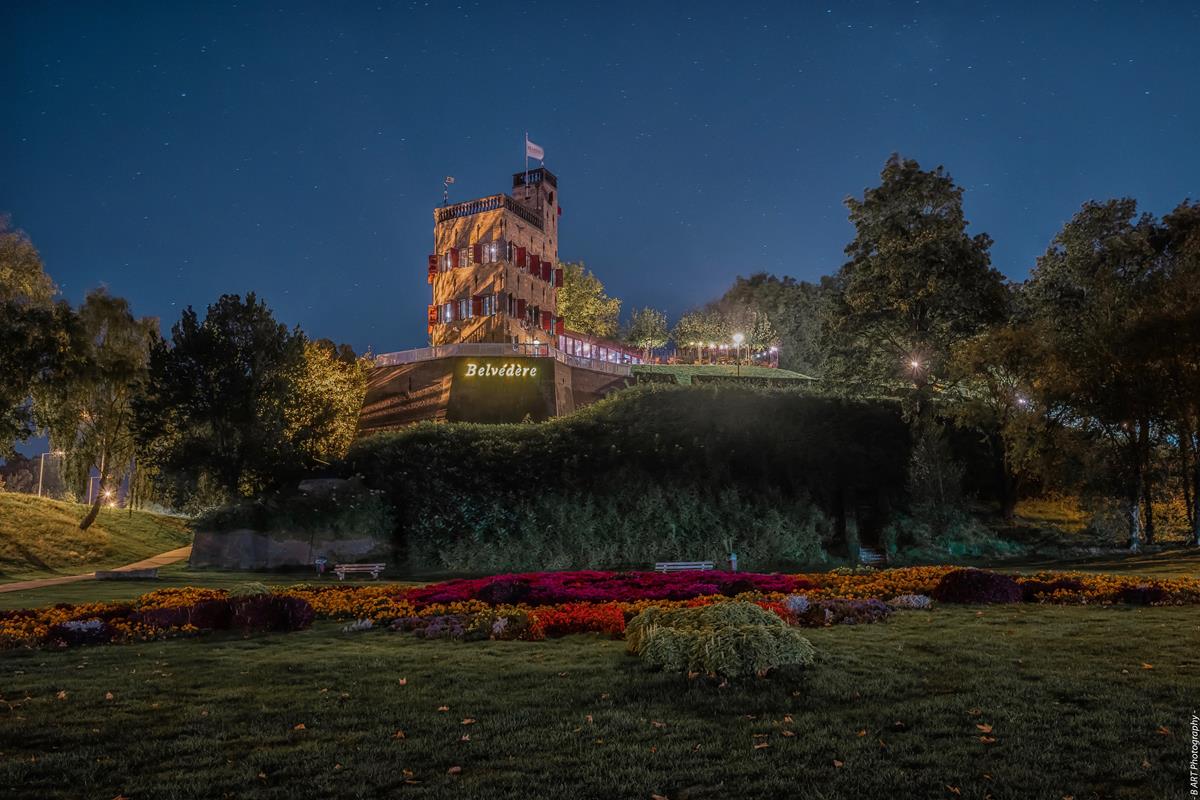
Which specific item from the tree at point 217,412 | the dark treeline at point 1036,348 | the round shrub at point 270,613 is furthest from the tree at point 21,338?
the dark treeline at point 1036,348

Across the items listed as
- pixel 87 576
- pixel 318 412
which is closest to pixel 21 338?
pixel 87 576

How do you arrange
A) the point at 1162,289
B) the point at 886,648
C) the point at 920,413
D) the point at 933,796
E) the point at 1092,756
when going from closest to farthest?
the point at 933,796, the point at 1092,756, the point at 886,648, the point at 1162,289, the point at 920,413

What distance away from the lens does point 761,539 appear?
28266 millimetres

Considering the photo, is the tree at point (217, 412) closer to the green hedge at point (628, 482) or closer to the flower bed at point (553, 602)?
the green hedge at point (628, 482)

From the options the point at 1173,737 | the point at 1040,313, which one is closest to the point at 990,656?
the point at 1173,737

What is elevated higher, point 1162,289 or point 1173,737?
point 1162,289

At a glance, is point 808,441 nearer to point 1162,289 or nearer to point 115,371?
point 1162,289

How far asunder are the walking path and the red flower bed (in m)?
14.9

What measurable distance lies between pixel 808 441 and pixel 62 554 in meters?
33.6

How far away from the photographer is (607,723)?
22.2ft

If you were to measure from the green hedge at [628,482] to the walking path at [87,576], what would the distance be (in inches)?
388

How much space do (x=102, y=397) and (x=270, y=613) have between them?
98.2 feet

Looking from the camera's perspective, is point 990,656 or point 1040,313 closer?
point 990,656

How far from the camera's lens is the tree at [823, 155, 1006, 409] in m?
Result: 34.6
